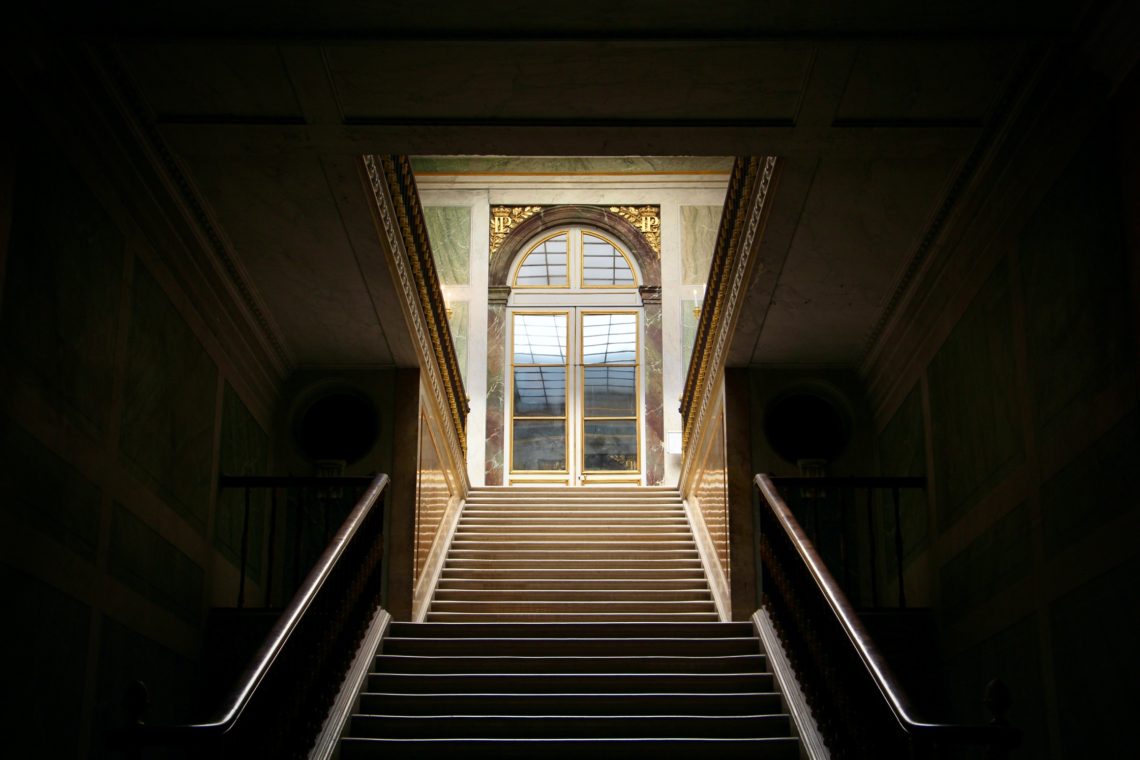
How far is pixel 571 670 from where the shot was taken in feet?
25.8

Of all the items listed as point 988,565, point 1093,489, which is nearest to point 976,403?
point 988,565

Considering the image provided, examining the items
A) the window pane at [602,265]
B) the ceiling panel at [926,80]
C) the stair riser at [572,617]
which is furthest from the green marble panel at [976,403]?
the window pane at [602,265]

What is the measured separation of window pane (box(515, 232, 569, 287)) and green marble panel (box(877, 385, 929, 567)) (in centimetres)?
769

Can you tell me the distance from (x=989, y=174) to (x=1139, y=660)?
8.91 feet

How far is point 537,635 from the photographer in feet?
27.5

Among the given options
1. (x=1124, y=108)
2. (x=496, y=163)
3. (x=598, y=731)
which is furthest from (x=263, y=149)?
(x=496, y=163)

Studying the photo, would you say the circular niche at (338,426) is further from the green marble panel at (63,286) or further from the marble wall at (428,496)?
the green marble panel at (63,286)

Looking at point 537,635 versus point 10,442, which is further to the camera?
point 537,635

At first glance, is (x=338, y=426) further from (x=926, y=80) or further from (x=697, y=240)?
(x=697, y=240)

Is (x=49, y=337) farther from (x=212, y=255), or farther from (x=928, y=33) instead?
(x=928, y=33)

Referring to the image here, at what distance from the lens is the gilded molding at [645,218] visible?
55.0ft

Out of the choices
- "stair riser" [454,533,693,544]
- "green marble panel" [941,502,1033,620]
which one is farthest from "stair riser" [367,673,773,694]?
"stair riser" [454,533,693,544]

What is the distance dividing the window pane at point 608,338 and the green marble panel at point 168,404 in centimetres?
846

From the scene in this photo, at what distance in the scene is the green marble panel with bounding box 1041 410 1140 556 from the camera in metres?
5.33
